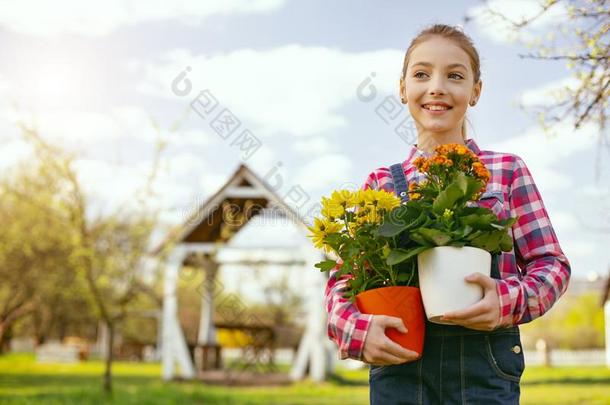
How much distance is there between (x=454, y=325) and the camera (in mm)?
1608

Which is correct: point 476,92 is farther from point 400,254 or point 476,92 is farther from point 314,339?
point 314,339

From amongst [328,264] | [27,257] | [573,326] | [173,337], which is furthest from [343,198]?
[573,326]

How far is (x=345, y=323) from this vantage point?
155 centimetres

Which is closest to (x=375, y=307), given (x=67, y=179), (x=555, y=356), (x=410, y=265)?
(x=410, y=265)

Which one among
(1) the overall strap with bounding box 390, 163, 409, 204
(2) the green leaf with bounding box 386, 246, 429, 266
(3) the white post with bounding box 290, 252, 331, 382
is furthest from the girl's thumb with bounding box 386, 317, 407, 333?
(3) the white post with bounding box 290, 252, 331, 382

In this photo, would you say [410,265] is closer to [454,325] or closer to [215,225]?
[454,325]

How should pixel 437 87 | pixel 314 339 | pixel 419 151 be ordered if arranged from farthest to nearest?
pixel 314 339
pixel 419 151
pixel 437 87

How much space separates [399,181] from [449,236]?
411mm

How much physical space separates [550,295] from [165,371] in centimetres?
1217

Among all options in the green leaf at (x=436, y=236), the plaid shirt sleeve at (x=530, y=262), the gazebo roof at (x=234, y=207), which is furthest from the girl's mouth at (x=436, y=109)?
the gazebo roof at (x=234, y=207)

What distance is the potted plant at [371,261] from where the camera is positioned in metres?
1.53

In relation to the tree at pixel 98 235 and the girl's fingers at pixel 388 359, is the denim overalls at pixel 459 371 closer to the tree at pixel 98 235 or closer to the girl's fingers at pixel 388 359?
the girl's fingers at pixel 388 359

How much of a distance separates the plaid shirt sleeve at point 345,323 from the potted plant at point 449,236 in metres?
0.14

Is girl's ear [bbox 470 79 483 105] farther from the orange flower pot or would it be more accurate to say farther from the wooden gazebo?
the wooden gazebo
